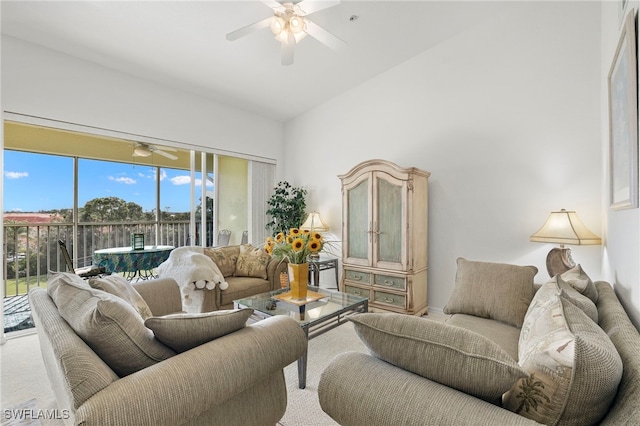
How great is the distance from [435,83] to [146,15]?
305 centimetres

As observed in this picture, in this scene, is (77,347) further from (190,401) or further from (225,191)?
(225,191)

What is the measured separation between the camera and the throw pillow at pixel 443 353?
840 mm

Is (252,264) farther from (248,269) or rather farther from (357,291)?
(357,291)

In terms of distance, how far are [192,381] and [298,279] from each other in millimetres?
1485

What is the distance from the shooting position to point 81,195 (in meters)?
5.03

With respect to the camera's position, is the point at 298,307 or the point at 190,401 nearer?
the point at 190,401

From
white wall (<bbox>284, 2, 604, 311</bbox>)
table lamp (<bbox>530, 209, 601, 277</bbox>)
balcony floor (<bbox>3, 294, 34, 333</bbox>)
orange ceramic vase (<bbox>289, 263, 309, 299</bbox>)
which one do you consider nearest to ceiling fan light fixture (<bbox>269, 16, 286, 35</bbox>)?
orange ceramic vase (<bbox>289, 263, 309, 299</bbox>)

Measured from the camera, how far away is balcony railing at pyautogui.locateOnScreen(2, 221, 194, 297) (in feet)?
13.5

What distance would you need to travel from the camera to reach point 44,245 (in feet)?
14.5

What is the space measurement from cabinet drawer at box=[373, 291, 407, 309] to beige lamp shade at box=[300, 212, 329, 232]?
128 centimetres

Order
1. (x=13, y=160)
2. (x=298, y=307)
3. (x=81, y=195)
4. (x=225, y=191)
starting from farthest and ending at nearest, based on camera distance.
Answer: (x=81, y=195), (x=225, y=191), (x=13, y=160), (x=298, y=307)

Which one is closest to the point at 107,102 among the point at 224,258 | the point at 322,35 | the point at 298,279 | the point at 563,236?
the point at 224,258

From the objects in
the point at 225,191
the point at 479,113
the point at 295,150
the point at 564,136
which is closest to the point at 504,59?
Answer: the point at 479,113

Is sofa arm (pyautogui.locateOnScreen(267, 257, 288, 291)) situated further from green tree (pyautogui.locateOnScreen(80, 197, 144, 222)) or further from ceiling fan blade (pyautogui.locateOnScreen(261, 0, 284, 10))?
green tree (pyautogui.locateOnScreen(80, 197, 144, 222))
